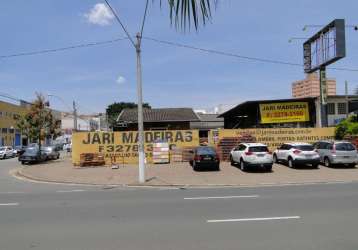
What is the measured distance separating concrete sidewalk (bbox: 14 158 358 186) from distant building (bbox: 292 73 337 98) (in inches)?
1506

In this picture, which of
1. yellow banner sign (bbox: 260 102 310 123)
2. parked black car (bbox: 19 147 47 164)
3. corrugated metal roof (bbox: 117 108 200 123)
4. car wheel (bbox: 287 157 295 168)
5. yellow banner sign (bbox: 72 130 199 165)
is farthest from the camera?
corrugated metal roof (bbox: 117 108 200 123)

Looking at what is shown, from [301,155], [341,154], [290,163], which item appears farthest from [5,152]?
[341,154]

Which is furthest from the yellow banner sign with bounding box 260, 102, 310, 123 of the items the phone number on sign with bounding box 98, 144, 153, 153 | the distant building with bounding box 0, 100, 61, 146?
the distant building with bounding box 0, 100, 61, 146

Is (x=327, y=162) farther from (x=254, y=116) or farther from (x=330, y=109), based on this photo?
(x=254, y=116)

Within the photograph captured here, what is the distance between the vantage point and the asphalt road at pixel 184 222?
7.63 m

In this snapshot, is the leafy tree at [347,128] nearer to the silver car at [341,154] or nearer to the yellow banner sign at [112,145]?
the silver car at [341,154]

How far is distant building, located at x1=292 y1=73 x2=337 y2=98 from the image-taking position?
67000 mm

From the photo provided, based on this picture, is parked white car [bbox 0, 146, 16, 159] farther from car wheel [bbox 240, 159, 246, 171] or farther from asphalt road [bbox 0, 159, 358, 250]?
asphalt road [bbox 0, 159, 358, 250]

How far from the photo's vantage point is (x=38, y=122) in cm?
4059

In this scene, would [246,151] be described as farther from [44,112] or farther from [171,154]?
[44,112]

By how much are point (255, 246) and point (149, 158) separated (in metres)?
26.7

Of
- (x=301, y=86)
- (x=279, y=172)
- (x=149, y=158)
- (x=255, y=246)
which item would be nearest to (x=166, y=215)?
(x=255, y=246)

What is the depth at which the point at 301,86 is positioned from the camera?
78250 millimetres

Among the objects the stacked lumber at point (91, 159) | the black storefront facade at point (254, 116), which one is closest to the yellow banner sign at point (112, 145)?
the stacked lumber at point (91, 159)
